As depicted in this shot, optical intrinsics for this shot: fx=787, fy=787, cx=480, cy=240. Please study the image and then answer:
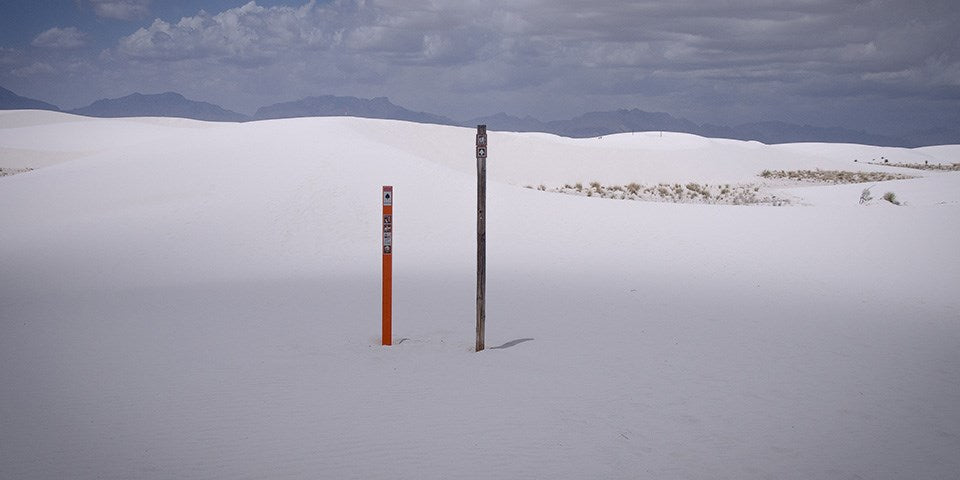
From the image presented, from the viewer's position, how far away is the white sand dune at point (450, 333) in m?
6.26

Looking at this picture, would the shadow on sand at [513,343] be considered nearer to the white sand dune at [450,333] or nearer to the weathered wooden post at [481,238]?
the white sand dune at [450,333]

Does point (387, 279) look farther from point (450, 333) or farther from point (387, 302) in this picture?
point (450, 333)

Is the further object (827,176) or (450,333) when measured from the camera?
(827,176)

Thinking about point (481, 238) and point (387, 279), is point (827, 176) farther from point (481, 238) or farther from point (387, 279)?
point (387, 279)

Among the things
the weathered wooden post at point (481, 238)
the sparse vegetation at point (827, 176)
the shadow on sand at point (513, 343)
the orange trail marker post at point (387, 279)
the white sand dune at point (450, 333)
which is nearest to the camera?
the white sand dune at point (450, 333)

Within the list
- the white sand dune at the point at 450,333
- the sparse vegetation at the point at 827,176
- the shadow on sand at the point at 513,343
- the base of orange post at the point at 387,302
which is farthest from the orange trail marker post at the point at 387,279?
the sparse vegetation at the point at 827,176

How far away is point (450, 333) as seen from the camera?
33.2ft

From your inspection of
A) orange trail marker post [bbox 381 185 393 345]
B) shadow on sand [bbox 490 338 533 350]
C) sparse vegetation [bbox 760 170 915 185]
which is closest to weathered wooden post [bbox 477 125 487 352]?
shadow on sand [bbox 490 338 533 350]

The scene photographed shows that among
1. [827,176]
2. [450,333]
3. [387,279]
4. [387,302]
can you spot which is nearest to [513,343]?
[450,333]

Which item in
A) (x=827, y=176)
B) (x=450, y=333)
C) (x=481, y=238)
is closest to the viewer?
(x=481, y=238)

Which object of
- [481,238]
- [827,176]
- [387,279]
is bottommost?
[387,279]

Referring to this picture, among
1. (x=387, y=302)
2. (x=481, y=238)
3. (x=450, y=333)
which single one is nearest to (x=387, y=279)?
(x=387, y=302)

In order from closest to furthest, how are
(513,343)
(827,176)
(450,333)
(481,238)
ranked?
(481,238), (513,343), (450,333), (827,176)

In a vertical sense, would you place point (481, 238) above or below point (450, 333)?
above
